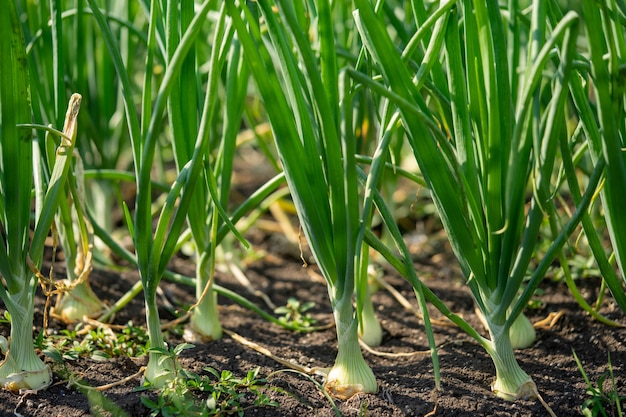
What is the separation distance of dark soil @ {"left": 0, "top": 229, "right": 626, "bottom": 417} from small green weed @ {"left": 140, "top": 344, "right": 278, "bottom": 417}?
1.0 inches

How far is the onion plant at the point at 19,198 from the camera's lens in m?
1.13

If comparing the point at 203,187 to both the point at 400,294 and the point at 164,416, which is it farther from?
the point at 400,294

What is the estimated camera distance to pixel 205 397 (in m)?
1.21

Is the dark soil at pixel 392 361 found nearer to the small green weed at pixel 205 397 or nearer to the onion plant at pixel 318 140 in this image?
the small green weed at pixel 205 397

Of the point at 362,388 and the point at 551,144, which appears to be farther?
the point at 362,388

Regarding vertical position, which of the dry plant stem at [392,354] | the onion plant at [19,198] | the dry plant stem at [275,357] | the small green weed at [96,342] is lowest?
the dry plant stem at [392,354]

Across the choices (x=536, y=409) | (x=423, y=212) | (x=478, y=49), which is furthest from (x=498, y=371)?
(x=423, y=212)

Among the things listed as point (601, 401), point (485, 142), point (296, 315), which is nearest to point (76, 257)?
point (296, 315)

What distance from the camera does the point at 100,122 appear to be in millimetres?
1869

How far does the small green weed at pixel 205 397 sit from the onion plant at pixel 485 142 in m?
0.40

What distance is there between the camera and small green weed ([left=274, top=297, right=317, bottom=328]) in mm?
1578

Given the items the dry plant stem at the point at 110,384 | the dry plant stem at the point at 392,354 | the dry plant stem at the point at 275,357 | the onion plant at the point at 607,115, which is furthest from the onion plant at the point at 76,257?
the onion plant at the point at 607,115

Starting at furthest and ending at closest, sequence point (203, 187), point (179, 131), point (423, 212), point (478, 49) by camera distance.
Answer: point (423, 212) → point (203, 187) → point (179, 131) → point (478, 49)

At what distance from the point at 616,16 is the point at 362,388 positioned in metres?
0.72
